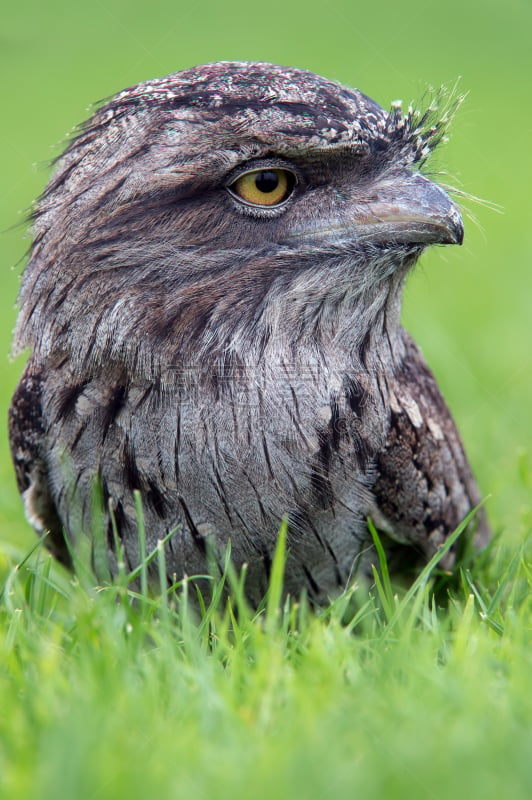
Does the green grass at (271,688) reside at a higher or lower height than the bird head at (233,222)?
lower

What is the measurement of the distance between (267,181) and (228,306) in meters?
0.47

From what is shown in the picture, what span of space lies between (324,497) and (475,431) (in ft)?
10.2

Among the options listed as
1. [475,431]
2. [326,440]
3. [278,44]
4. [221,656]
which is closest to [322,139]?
[326,440]

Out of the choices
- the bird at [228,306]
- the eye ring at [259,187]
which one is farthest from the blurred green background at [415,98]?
the eye ring at [259,187]

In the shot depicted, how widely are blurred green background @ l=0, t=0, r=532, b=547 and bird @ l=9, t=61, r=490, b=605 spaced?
0.55 m

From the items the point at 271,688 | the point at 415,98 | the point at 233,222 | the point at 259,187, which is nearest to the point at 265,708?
the point at 271,688

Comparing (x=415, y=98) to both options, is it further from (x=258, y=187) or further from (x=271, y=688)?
(x=271, y=688)

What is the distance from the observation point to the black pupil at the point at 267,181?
334 centimetres

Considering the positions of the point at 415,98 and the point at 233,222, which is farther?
the point at 415,98

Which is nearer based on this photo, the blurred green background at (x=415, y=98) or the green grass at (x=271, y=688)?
the green grass at (x=271, y=688)

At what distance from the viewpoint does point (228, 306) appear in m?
3.35

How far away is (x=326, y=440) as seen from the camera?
3492 millimetres

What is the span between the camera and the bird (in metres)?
3.34

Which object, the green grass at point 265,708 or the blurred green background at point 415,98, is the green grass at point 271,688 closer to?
the green grass at point 265,708
